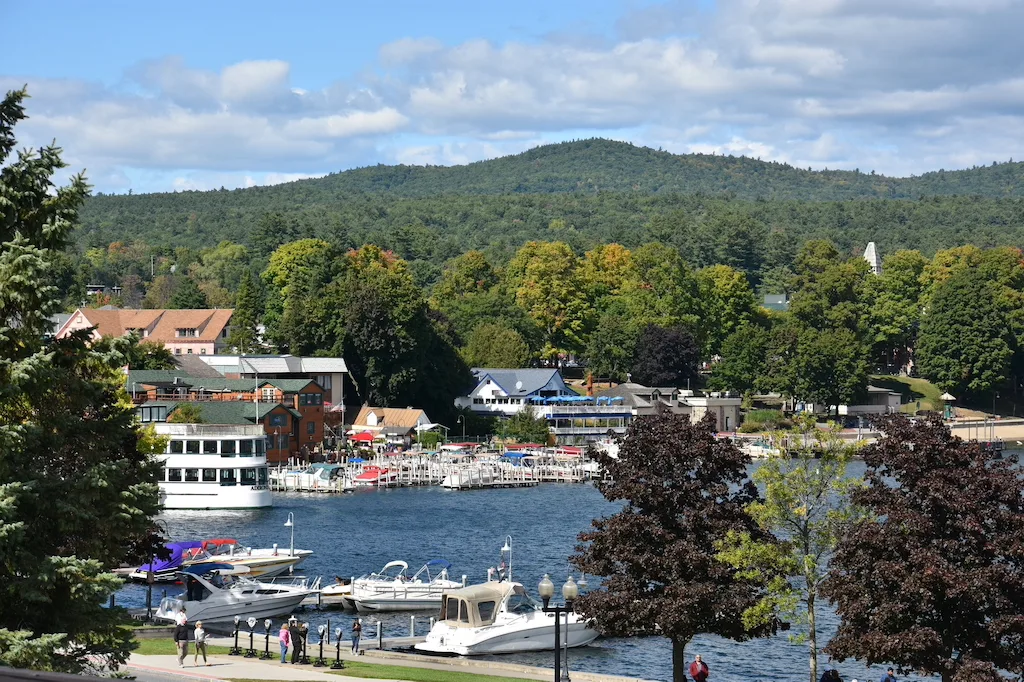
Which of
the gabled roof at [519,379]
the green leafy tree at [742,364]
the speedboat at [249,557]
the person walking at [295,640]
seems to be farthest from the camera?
the green leafy tree at [742,364]

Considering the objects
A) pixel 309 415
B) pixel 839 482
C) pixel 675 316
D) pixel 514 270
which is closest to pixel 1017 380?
pixel 675 316

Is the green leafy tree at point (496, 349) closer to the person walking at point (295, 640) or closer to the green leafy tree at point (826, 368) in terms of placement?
the green leafy tree at point (826, 368)

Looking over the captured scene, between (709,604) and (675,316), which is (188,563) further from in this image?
(675,316)

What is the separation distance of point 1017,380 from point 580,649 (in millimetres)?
125161

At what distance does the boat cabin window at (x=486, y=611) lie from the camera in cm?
4819

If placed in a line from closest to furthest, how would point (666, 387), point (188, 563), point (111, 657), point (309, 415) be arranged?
point (111, 657)
point (188, 563)
point (309, 415)
point (666, 387)

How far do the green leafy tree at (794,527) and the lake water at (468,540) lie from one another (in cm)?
782

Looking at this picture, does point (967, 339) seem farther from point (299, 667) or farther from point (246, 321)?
point (299, 667)

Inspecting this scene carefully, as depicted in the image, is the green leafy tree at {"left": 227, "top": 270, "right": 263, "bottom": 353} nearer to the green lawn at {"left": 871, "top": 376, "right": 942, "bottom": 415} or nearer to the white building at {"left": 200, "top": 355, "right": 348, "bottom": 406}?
the white building at {"left": 200, "top": 355, "right": 348, "bottom": 406}

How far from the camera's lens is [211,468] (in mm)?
86312

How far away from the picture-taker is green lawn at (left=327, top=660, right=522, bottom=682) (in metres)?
37.8

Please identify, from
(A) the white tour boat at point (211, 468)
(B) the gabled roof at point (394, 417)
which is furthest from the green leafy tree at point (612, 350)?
(A) the white tour boat at point (211, 468)

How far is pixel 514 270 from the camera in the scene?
161 metres

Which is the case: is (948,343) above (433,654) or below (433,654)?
above
